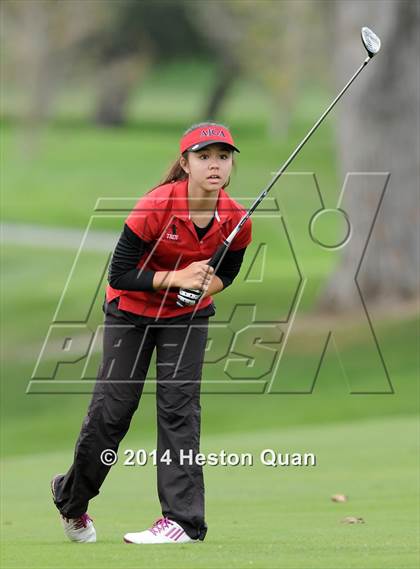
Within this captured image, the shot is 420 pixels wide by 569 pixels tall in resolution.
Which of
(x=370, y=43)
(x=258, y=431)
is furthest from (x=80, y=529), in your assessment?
(x=258, y=431)

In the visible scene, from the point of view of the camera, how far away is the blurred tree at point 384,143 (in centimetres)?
2061

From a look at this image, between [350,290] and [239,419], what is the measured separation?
4330mm

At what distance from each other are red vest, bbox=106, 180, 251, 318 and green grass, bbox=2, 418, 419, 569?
1.19m

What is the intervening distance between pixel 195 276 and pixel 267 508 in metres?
2.78

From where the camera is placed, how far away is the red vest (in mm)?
7379

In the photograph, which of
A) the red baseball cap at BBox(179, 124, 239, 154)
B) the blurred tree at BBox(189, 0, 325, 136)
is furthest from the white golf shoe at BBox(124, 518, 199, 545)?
the blurred tree at BBox(189, 0, 325, 136)

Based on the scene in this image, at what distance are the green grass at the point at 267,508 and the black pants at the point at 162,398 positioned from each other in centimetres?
31

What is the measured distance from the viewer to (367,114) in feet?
68.2

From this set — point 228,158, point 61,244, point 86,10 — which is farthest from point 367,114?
point 86,10

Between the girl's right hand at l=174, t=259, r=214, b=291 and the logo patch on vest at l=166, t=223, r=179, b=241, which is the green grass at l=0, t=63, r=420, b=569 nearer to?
the girl's right hand at l=174, t=259, r=214, b=291

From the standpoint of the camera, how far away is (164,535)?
296 inches

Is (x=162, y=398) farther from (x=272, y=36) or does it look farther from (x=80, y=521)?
(x=272, y=36)

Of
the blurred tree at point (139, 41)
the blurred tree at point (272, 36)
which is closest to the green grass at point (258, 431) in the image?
the blurred tree at point (272, 36)

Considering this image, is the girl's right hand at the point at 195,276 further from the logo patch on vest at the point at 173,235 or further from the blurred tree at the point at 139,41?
the blurred tree at the point at 139,41
